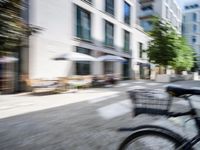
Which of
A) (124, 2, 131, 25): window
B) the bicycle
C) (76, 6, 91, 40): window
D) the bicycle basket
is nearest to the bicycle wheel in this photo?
the bicycle

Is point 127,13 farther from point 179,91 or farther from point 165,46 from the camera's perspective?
point 179,91

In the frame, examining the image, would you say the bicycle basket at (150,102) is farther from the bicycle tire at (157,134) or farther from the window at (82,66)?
the window at (82,66)

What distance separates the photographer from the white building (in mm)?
14664

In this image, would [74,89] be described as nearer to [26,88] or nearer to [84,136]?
[26,88]

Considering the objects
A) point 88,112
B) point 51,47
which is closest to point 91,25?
point 51,47

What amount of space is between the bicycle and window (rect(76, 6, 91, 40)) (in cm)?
1667

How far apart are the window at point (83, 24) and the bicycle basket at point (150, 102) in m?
16.6

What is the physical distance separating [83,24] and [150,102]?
17610mm

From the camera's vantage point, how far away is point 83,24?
19.8 m

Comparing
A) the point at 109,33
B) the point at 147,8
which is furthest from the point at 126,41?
the point at 147,8

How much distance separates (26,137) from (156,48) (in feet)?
71.8

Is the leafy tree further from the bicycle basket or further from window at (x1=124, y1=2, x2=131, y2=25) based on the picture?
the bicycle basket

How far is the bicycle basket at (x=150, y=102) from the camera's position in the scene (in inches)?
106

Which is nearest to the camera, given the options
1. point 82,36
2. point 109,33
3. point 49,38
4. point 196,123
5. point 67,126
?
point 196,123
